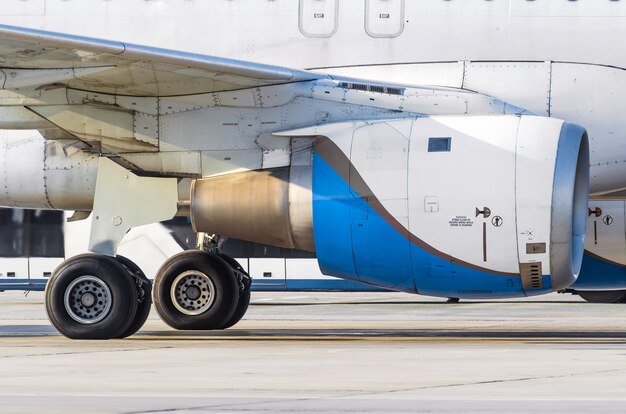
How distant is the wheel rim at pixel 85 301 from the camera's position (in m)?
14.9

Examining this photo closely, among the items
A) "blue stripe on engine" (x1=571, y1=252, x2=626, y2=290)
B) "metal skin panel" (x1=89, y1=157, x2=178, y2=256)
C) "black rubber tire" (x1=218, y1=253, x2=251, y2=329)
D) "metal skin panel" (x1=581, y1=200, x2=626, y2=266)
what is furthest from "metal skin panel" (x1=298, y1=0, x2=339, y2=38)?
"blue stripe on engine" (x1=571, y1=252, x2=626, y2=290)

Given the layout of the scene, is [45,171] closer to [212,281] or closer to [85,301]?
[85,301]

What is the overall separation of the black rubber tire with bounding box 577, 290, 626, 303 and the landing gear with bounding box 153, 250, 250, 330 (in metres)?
9.66

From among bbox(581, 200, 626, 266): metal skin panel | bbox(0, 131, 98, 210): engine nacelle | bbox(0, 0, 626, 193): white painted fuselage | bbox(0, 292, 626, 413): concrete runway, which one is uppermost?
bbox(0, 0, 626, 193): white painted fuselage

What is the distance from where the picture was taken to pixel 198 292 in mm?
17125

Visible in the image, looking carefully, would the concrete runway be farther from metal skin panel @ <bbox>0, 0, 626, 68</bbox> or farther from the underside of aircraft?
metal skin panel @ <bbox>0, 0, 626, 68</bbox>

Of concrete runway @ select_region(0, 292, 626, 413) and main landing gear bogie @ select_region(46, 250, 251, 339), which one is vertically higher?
main landing gear bogie @ select_region(46, 250, 251, 339)

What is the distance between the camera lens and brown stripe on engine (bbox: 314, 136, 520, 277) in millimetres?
13617

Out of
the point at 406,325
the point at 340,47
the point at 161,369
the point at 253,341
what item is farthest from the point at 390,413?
the point at 406,325

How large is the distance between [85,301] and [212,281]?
253 centimetres

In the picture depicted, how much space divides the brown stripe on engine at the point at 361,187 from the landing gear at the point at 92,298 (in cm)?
250

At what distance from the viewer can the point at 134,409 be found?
27.9ft

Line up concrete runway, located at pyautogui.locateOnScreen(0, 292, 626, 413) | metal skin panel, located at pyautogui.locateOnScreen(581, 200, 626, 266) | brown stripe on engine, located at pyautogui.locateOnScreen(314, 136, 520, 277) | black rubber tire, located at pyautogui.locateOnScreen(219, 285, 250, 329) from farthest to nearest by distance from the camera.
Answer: metal skin panel, located at pyautogui.locateOnScreen(581, 200, 626, 266)
black rubber tire, located at pyautogui.locateOnScreen(219, 285, 250, 329)
brown stripe on engine, located at pyautogui.locateOnScreen(314, 136, 520, 277)
concrete runway, located at pyautogui.locateOnScreen(0, 292, 626, 413)

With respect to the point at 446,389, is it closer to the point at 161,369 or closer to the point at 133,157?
the point at 161,369
